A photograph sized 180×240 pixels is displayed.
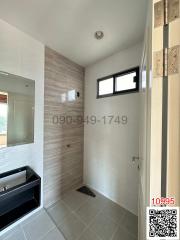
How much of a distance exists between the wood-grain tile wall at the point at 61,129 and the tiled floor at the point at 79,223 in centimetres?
29

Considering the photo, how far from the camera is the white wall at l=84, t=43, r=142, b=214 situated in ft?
5.87

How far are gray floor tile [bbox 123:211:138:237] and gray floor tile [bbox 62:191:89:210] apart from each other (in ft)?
2.30

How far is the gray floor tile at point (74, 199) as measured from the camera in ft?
6.26

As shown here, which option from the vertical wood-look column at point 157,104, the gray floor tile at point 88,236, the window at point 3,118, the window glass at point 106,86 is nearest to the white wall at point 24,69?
the window at point 3,118

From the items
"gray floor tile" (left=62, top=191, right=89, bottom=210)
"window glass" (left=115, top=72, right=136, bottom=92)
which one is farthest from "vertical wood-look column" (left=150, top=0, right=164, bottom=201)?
"gray floor tile" (left=62, top=191, right=89, bottom=210)

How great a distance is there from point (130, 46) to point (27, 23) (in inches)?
56.2

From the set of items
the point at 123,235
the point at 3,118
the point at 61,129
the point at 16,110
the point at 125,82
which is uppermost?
the point at 125,82

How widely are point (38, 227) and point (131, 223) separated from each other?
1.22m

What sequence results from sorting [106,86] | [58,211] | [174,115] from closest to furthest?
1. [174,115]
2. [58,211]
3. [106,86]

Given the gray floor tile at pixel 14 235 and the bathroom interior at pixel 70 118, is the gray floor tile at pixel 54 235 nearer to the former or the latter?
the bathroom interior at pixel 70 118

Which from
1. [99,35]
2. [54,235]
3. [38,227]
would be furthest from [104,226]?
[99,35]

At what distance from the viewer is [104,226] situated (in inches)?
60.9

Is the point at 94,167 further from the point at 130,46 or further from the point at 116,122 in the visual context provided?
the point at 130,46

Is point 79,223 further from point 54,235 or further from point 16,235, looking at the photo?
point 16,235
